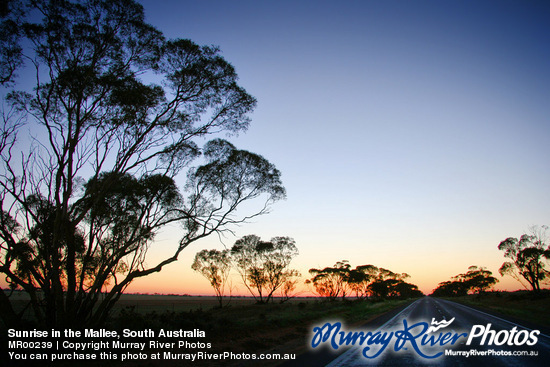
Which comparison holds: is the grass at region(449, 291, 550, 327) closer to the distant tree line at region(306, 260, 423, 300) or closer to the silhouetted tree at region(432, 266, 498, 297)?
the distant tree line at region(306, 260, 423, 300)

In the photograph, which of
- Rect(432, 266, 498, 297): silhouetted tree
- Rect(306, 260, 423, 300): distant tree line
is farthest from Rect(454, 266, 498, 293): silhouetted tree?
Rect(306, 260, 423, 300): distant tree line

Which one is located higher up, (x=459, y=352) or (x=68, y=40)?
(x=68, y=40)

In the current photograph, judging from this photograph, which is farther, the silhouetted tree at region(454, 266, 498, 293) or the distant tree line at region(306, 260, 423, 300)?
the silhouetted tree at region(454, 266, 498, 293)

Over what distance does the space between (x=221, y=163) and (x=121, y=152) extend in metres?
5.69

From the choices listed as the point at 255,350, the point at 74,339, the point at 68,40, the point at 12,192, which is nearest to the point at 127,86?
the point at 68,40

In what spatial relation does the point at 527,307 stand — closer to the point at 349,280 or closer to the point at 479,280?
the point at 349,280

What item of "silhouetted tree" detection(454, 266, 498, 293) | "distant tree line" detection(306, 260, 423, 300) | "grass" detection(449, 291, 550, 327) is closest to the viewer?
"grass" detection(449, 291, 550, 327)

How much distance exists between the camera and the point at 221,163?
1741 centimetres

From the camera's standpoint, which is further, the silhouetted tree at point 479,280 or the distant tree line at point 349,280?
the silhouetted tree at point 479,280

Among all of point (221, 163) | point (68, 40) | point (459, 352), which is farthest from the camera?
point (221, 163)

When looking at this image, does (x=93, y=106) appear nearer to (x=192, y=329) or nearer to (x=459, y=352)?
(x=192, y=329)

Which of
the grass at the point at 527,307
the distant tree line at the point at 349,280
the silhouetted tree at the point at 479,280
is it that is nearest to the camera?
the grass at the point at 527,307

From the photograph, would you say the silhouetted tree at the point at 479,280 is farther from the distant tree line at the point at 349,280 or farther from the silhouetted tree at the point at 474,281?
the distant tree line at the point at 349,280

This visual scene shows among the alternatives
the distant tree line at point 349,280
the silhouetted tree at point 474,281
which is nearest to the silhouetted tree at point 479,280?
the silhouetted tree at point 474,281
